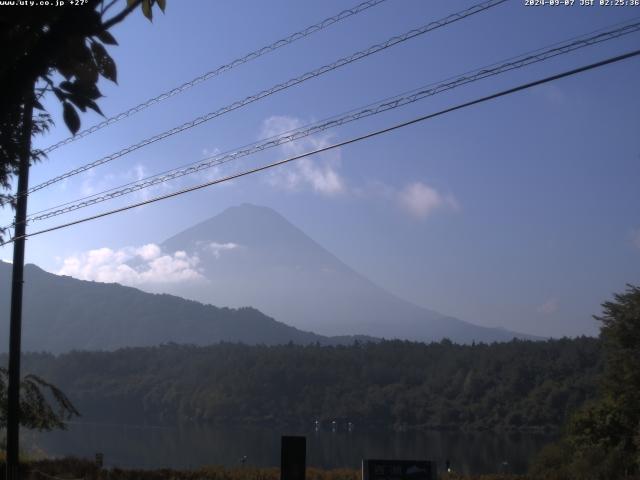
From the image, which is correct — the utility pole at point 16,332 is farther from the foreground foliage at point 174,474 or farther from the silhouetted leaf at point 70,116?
the silhouetted leaf at point 70,116

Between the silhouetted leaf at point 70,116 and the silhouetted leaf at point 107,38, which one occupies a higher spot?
the silhouetted leaf at point 107,38

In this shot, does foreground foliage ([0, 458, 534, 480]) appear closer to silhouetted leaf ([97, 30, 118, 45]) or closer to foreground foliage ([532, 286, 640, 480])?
foreground foliage ([532, 286, 640, 480])

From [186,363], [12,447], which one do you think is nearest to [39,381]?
[12,447]

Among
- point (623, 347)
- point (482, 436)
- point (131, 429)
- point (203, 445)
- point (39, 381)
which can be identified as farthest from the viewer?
point (131, 429)

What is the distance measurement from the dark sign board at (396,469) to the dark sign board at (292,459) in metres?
0.91

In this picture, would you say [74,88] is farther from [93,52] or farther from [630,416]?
[630,416]

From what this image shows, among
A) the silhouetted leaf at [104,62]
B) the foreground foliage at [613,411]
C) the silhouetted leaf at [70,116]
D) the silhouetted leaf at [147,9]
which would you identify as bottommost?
the foreground foliage at [613,411]

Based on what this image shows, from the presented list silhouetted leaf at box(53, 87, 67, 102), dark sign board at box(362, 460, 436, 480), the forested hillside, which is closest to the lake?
the forested hillside

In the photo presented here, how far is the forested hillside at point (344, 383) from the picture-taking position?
85.2m

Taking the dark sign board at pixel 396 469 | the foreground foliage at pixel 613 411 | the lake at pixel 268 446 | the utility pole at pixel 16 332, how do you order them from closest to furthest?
the dark sign board at pixel 396 469 < the utility pole at pixel 16 332 < the foreground foliage at pixel 613 411 < the lake at pixel 268 446

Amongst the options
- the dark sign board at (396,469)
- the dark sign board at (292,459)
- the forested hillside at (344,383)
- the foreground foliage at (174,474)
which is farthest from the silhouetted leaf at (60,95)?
the forested hillside at (344,383)

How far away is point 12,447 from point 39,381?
445 cm

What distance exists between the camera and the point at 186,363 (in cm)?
12212

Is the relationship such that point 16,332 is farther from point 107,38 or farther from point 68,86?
point 107,38
